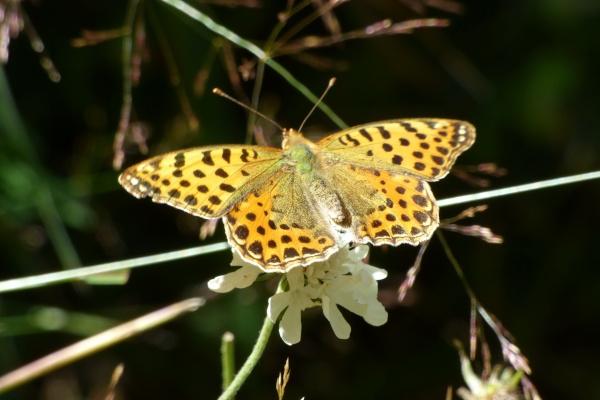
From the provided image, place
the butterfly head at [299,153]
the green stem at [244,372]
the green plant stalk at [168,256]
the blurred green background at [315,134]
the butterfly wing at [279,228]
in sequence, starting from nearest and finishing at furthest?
the green stem at [244,372]
the butterfly wing at [279,228]
the green plant stalk at [168,256]
the butterfly head at [299,153]
the blurred green background at [315,134]

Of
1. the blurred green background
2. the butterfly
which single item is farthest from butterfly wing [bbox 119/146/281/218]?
the blurred green background

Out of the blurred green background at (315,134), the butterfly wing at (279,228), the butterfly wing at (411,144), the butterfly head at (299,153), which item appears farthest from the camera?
the blurred green background at (315,134)

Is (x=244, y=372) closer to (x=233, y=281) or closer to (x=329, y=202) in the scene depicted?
(x=233, y=281)

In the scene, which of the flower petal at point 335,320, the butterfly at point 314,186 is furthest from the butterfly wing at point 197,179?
the flower petal at point 335,320

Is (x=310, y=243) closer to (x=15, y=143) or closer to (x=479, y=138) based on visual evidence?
(x=15, y=143)

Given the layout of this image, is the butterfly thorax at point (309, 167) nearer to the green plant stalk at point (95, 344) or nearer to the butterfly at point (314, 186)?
the butterfly at point (314, 186)

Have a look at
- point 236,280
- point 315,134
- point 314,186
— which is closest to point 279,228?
point 236,280

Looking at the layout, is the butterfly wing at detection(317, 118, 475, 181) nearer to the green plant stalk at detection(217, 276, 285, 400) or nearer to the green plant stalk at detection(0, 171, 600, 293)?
the green plant stalk at detection(0, 171, 600, 293)
